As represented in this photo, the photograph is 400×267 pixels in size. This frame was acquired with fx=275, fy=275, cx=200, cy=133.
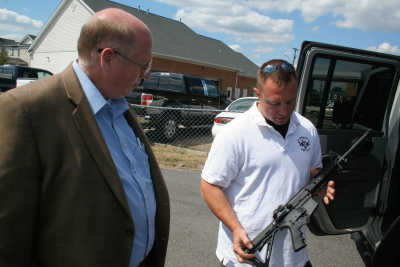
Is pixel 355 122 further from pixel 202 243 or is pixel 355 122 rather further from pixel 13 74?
pixel 13 74

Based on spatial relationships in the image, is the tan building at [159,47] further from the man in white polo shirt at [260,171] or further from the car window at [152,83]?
the man in white polo shirt at [260,171]

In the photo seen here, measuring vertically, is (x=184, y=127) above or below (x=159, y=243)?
below

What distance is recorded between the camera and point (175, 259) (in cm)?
306

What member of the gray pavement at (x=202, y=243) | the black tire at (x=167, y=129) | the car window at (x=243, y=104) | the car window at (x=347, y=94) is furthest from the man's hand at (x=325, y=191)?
the car window at (x=243, y=104)

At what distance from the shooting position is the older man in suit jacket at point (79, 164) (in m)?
1.13

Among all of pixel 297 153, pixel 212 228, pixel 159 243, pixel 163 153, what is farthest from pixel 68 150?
pixel 163 153

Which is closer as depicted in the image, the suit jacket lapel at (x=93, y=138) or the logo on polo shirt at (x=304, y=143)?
the suit jacket lapel at (x=93, y=138)

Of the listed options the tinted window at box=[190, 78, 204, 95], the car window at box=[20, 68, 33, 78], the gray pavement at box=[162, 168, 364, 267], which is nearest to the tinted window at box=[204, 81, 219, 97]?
the tinted window at box=[190, 78, 204, 95]

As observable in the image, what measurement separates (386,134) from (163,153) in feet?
18.2

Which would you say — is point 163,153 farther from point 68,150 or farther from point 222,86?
point 222,86

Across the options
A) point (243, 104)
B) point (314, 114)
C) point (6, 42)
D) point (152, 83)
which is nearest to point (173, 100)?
point (152, 83)

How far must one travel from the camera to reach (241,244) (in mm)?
1640

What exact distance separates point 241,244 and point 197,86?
8.97m

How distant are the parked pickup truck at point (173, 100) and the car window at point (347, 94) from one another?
5.34 meters
